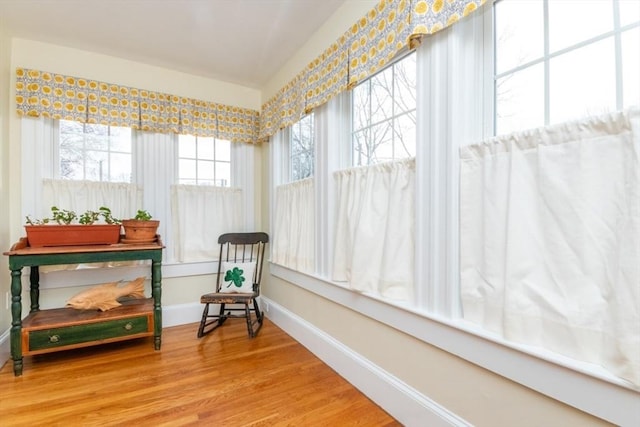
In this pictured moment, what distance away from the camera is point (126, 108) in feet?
9.26

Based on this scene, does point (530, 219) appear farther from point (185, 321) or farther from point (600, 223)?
point (185, 321)

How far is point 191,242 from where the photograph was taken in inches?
125

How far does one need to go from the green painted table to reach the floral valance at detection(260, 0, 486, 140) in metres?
1.77

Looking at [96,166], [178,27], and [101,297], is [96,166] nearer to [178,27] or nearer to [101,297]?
[101,297]

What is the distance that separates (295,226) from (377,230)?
1114mm

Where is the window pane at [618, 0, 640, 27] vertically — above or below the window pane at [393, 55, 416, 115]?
below

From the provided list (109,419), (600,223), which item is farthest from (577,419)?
(109,419)

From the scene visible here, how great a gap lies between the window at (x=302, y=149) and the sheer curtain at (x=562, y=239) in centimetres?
164

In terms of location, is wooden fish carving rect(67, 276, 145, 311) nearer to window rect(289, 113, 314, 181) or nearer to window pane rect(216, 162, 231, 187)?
window pane rect(216, 162, 231, 187)

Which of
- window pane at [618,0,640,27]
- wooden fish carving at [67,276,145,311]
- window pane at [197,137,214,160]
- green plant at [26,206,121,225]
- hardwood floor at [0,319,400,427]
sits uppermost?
window pane at [197,137,214,160]

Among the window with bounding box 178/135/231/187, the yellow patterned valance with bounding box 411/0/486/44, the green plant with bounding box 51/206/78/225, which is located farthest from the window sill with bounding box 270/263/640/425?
the green plant with bounding box 51/206/78/225

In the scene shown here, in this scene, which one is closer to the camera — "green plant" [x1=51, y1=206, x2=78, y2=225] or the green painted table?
the green painted table

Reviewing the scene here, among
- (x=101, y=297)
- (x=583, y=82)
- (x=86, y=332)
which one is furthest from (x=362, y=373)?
(x=101, y=297)

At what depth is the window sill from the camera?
91 cm
